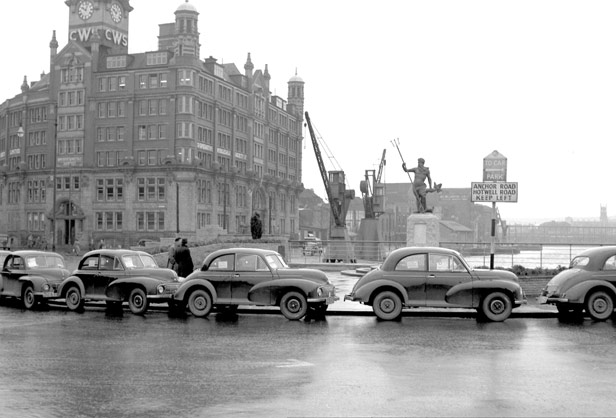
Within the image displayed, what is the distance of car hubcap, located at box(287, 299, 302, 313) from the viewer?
16766 mm

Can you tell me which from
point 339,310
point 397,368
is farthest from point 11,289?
point 397,368

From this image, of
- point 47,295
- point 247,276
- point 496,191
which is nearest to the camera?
point 247,276

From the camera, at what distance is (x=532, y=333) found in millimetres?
14555

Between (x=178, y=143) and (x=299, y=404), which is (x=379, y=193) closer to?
(x=178, y=143)

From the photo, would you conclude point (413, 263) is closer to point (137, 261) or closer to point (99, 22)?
point (137, 261)

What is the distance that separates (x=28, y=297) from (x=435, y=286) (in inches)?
454

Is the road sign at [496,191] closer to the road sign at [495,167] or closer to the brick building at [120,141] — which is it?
the road sign at [495,167]

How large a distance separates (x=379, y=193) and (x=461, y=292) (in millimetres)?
56257

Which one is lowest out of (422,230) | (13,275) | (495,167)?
(13,275)

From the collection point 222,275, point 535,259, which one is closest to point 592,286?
point 222,275

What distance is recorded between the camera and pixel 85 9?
282 ft

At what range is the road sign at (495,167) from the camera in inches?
845

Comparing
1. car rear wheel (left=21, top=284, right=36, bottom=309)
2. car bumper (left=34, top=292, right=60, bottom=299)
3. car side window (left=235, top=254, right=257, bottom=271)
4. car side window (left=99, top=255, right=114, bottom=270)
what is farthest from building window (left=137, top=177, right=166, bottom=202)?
car side window (left=235, top=254, right=257, bottom=271)

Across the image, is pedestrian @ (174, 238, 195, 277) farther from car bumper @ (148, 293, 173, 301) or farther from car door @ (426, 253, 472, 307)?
car door @ (426, 253, 472, 307)
